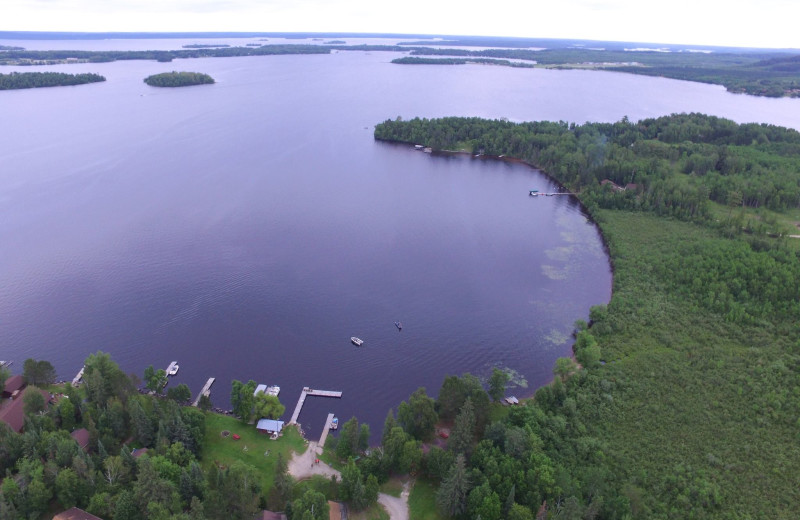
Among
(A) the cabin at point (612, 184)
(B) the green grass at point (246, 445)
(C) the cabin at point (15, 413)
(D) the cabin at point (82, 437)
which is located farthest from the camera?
(A) the cabin at point (612, 184)

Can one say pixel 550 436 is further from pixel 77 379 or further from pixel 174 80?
pixel 174 80

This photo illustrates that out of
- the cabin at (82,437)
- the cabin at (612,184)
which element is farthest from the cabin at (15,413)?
the cabin at (612,184)

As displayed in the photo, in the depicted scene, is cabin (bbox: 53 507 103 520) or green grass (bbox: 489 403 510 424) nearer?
cabin (bbox: 53 507 103 520)

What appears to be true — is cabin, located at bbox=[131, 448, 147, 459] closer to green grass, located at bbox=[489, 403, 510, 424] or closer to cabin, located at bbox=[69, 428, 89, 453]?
cabin, located at bbox=[69, 428, 89, 453]

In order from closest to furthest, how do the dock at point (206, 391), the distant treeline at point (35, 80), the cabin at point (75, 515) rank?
the cabin at point (75, 515), the dock at point (206, 391), the distant treeline at point (35, 80)

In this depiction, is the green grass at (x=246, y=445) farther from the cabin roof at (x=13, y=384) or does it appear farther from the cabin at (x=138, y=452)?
the cabin roof at (x=13, y=384)

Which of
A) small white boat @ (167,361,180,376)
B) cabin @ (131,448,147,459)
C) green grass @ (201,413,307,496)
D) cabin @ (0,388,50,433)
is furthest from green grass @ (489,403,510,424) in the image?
cabin @ (0,388,50,433)

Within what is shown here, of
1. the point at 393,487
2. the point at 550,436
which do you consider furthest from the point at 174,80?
the point at 550,436
